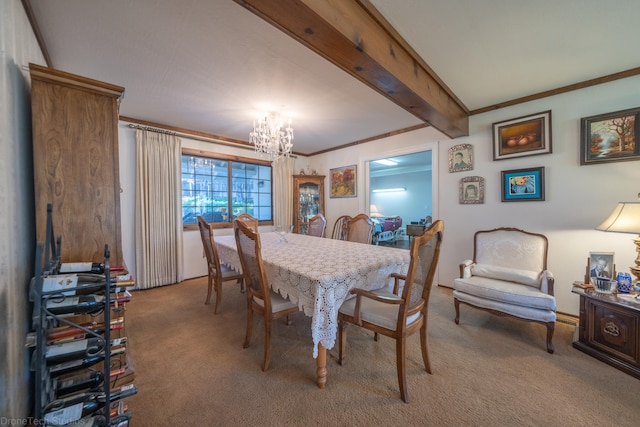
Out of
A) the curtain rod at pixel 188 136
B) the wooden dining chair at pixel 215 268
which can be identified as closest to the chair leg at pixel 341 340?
the wooden dining chair at pixel 215 268

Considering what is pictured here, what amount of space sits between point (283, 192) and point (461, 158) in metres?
3.21

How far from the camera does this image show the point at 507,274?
2285mm

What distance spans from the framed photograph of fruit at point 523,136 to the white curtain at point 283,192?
3.46m

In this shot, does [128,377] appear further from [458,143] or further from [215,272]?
[458,143]

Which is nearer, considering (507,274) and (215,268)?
(507,274)

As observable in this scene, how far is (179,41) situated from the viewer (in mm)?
1695

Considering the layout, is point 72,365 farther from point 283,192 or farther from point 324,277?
point 283,192

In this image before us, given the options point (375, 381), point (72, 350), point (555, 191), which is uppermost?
point (555, 191)

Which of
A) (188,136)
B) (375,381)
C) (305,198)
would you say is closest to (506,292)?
(375,381)

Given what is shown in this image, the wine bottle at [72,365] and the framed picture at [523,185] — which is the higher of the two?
the framed picture at [523,185]

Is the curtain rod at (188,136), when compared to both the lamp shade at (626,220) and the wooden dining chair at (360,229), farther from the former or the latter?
the lamp shade at (626,220)

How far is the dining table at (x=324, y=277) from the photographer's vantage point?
1416mm

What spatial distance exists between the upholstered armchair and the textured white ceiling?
1.60 m

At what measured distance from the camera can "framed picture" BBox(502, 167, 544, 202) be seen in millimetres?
2551
